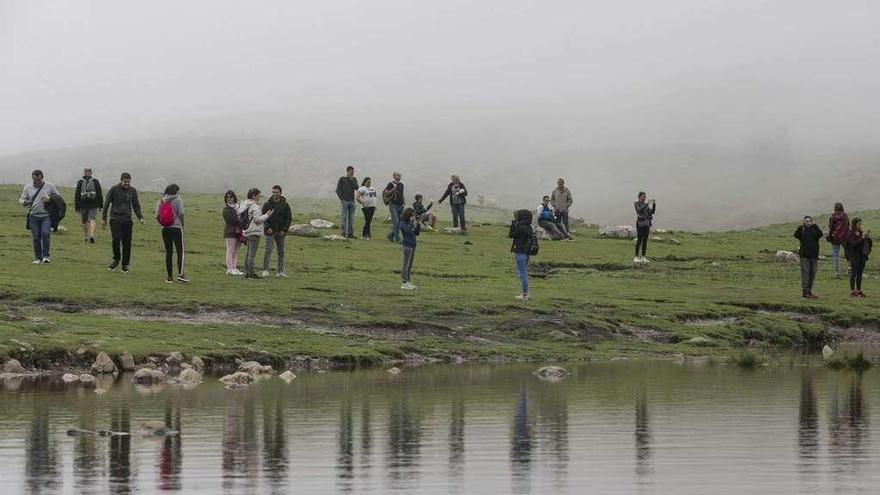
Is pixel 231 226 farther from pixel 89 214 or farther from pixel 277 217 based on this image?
pixel 89 214

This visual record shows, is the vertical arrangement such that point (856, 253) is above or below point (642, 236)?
below

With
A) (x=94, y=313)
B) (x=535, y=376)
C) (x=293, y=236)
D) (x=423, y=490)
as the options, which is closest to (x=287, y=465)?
(x=423, y=490)

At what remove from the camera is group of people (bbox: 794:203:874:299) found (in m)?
52.8

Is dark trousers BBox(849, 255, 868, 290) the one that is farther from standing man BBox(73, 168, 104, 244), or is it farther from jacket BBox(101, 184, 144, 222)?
standing man BBox(73, 168, 104, 244)

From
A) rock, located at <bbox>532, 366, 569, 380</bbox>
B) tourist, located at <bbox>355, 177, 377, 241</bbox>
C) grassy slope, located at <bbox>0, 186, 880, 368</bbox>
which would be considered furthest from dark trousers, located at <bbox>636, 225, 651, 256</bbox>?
rock, located at <bbox>532, 366, 569, 380</bbox>

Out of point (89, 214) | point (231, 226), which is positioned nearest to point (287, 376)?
point (231, 226)

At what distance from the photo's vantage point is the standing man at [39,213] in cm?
4766

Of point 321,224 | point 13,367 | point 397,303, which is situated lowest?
point 13,367

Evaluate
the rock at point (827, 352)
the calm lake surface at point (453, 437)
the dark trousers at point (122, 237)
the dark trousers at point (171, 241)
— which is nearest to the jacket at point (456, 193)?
the dark trousers at point (122, 237)

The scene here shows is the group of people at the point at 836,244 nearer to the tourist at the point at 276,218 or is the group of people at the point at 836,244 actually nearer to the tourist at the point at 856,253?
the tourist at the point at 856,253

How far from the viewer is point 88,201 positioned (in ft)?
180

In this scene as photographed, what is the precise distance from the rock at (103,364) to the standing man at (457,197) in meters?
36.4

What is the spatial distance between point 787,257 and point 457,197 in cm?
1407

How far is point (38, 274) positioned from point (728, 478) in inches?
1239
